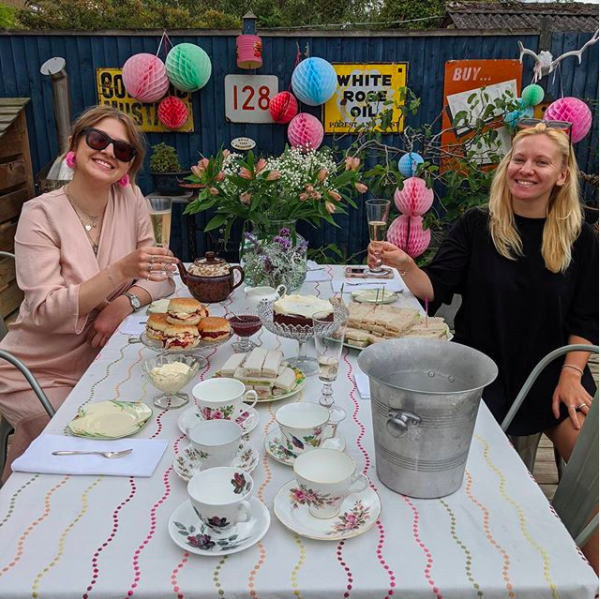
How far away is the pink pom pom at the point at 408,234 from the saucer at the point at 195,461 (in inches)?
126

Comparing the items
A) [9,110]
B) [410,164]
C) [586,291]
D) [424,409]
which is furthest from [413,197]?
[9,110]

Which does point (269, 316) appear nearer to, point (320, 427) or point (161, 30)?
point (320, 427)

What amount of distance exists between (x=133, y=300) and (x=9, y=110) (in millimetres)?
3972

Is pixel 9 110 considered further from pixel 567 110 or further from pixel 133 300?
pixel 567 110

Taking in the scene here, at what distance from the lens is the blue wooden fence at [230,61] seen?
16.9 ft

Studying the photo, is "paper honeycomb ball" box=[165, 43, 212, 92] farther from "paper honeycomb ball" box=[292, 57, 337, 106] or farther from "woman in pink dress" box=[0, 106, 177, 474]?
"woman in pink dress" box=[0, 106, 177, 474]

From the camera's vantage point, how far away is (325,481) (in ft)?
3.15

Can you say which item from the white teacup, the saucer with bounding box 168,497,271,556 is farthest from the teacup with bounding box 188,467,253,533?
the white teacup

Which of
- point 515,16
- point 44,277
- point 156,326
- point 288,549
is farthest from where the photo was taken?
point 515,16

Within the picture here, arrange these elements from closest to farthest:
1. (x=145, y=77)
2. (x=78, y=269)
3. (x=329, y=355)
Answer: (x=329, y=355), (x=78, y=269), (x=145, y=77)

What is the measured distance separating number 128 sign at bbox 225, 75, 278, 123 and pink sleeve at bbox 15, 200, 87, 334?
3707 mm

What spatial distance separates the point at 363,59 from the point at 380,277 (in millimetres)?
3428

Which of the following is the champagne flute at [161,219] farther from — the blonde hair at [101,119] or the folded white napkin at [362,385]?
the folded white napkin at [362,385]

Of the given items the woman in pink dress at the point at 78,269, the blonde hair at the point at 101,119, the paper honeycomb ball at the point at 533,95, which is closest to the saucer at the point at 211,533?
the woman in pink dress at the point at 78,269
